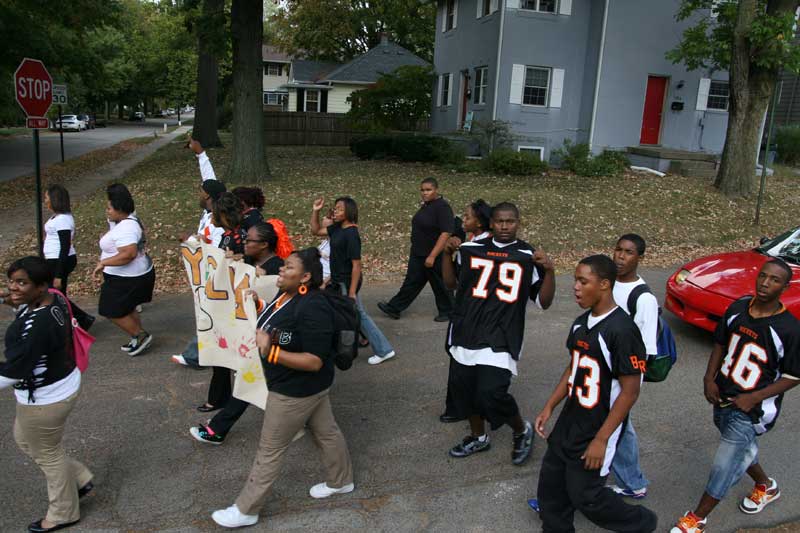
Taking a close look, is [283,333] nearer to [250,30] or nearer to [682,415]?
[682,415]

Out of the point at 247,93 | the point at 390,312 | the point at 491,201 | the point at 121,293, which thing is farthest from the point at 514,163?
the point at 121,293

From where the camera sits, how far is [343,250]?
5.80 m

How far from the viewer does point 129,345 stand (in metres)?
6.30

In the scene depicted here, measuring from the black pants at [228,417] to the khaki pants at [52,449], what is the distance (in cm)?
106

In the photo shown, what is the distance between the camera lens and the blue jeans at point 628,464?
3.96 m

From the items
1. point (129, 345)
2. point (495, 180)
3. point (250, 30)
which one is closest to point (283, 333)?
point (129, 345)

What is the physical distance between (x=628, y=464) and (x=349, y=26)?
42.4m

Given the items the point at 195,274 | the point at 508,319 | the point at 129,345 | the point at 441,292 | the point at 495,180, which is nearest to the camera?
the point at 508,319

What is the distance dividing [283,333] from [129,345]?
359 cm

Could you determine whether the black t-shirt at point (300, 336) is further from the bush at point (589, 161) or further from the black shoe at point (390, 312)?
the bush at point (589, 161)

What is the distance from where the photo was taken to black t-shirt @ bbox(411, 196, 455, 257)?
22.8ft

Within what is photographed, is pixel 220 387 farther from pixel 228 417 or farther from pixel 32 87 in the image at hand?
pixel 32 87

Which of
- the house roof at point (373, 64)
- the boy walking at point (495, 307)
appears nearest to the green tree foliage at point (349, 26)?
the house roof at point (373, 64)

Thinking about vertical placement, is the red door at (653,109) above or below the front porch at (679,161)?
above
